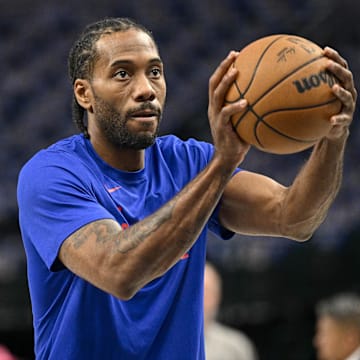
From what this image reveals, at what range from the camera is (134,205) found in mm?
3123

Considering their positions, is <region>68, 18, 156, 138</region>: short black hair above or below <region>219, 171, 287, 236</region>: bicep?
above

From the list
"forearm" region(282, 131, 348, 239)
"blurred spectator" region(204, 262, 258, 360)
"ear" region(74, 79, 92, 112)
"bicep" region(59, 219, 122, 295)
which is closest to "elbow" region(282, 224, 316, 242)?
"forearm" region(282, 131, 348, 239)

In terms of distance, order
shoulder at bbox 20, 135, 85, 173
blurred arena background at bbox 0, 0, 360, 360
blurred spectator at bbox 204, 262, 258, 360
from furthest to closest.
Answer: blurred arena background at bbox 0, 0, 360, 360, blurred spectator at bbox 204, 262, 258, 360, shoulder at bbox 20, 135, 85, 173

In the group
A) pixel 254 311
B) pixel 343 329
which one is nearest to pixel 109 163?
pixel 343 329

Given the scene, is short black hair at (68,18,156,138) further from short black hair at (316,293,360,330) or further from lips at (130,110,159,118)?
short black hair at (316,293,360,330)

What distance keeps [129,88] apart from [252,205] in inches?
24.9

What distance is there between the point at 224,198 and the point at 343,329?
257 centimetres

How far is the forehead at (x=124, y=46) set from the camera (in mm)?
3078

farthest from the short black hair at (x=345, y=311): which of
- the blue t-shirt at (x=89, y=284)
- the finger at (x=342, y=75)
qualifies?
the finger at (x=342, y=75)

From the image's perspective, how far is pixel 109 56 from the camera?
3.10m

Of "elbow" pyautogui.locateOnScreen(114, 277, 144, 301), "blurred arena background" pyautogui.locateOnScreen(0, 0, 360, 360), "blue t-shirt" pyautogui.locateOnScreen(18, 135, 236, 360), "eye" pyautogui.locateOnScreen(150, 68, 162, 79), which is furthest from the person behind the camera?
"blurred arena background" pyautogui.locateOnScreen(0, 0, 360, 360)

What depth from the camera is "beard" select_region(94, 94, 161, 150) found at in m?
3.07

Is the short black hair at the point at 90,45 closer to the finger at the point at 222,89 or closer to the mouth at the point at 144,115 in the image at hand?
the mouth at the point at 144,115

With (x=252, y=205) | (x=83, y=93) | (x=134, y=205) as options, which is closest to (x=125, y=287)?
(x=134, y=205)
